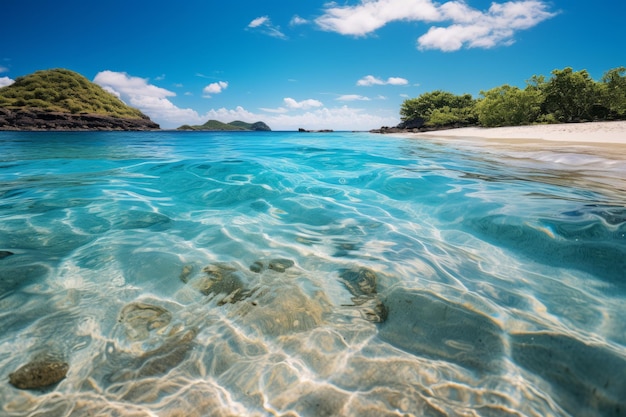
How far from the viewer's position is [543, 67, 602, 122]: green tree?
41000mm

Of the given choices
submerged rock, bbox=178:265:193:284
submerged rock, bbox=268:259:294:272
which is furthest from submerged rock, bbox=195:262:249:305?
submerged rock, bbox=268:259:294:272

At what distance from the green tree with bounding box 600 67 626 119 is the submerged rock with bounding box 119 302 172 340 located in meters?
56.7

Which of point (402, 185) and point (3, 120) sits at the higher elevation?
point (3, 120)

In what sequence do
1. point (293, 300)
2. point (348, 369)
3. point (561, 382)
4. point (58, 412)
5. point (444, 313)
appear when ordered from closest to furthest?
1. point (58, 412)
2. point (561, 382)
3. point (348, 369)
4. point (444, 313)
5. point (293, 300)

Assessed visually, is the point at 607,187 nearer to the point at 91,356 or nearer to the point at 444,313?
the point at 444,313

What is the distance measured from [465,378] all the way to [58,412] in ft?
7.33

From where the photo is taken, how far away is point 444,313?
2184 millimetres

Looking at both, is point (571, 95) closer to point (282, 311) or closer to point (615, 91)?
point (615, 91)

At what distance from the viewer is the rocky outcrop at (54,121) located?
8462 centimetres

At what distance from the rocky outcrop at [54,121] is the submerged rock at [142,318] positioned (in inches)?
4806

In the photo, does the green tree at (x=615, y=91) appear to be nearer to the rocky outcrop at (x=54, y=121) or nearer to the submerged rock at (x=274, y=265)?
the submerged rock at (x=274, y=265)

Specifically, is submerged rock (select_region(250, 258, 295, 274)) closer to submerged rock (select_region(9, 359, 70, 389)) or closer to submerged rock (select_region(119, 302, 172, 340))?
submerged rock (select_region(119, 302, 172, 340))

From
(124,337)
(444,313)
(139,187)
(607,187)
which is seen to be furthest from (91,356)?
(607,187)

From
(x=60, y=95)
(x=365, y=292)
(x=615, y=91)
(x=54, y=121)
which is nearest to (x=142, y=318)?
(x=365, y=292)
